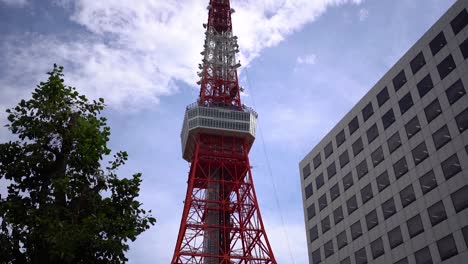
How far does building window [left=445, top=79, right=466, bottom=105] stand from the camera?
32.4m

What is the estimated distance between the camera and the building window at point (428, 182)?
3294 cm

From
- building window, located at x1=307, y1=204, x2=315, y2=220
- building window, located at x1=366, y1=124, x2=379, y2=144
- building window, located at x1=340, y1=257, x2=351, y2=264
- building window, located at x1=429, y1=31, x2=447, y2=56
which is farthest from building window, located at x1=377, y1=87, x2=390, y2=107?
building window, located at x1=340, y1=257, x2=351, y2=264

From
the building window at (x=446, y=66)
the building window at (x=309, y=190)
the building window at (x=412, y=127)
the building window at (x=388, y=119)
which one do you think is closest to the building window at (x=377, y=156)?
the building window at (x=388, y=119)

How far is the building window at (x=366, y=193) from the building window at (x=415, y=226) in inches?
191

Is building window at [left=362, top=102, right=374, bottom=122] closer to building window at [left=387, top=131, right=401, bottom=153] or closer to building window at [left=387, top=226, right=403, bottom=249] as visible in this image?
building window at [left=387, top=131, right=401, bottom=153]

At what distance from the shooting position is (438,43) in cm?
3544

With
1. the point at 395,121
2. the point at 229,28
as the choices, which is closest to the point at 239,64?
the point at 229,28

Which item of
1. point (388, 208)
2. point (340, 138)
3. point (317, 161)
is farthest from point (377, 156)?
point (317, 161)

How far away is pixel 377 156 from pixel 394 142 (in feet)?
6.67

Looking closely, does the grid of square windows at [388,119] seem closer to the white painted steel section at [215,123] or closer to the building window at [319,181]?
the building window at [319,181]

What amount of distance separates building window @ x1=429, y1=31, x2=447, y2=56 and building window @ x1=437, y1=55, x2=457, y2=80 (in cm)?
122

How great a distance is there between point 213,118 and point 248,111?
6.04 metres

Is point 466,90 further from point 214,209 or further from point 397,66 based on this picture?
point 214,209

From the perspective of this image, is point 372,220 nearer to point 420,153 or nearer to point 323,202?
point 420,153
